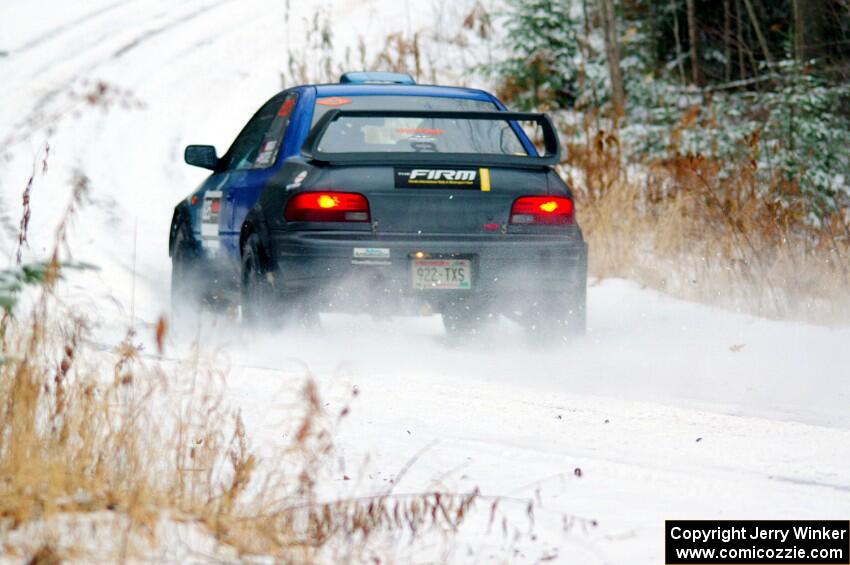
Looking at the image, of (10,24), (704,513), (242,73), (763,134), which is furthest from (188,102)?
(704,513)

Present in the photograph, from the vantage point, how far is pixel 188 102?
23.0 metres

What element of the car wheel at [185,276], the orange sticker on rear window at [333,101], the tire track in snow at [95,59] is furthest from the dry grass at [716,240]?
the tire track in snow at [95,59]

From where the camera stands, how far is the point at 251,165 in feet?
30.5

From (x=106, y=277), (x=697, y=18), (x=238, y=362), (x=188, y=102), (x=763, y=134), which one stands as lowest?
(x=238, y=362)

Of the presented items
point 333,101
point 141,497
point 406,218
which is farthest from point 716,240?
point 141,497

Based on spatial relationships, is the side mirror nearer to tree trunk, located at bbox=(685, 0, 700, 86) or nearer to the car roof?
the car roof

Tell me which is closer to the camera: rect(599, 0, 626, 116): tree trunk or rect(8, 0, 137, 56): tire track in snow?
rect(599, 0, 626, 116): tree trunk

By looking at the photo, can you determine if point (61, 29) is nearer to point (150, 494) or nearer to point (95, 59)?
point (95, 59)

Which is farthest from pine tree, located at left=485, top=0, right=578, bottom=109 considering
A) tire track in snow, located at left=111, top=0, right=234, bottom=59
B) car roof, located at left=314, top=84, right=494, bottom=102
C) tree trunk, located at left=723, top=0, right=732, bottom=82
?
car roof, located at left=314, top=84, right=494, bottom=102

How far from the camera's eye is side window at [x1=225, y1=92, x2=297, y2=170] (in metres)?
8.98

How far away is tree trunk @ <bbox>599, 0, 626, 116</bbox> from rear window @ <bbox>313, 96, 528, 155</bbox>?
38.3 ft

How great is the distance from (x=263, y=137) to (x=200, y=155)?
56cm

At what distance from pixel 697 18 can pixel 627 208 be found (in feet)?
40.4

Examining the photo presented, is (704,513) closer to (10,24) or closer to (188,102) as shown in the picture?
(188,102)
